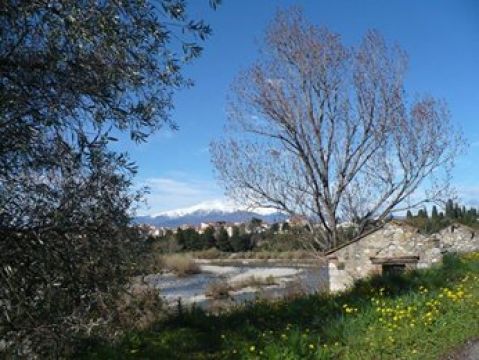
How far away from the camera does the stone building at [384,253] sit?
2002 centimetres

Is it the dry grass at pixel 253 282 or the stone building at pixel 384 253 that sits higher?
the stone building at pixel 384 253

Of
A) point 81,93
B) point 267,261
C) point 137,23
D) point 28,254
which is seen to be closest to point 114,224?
point 28,254

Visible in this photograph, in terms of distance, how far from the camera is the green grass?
6.88 m

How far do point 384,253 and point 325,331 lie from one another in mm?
12862

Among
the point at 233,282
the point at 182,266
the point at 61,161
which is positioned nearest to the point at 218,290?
the point at 233,282

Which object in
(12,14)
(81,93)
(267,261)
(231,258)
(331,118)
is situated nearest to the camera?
(12,14)

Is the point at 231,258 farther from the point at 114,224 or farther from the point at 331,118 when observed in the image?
the point at 114,224

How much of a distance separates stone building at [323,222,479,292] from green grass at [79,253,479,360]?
852 cm

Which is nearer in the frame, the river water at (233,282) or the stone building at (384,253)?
the stone building at (384,253)

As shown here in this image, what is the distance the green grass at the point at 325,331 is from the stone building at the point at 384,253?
8.52 meters

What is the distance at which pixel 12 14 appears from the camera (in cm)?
419

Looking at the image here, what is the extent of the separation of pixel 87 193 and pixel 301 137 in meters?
17.1

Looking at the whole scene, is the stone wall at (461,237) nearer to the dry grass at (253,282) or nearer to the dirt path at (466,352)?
the dry grass at (253,282)

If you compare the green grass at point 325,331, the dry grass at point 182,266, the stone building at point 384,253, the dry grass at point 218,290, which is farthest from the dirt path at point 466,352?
the dry grass at point 182,266
